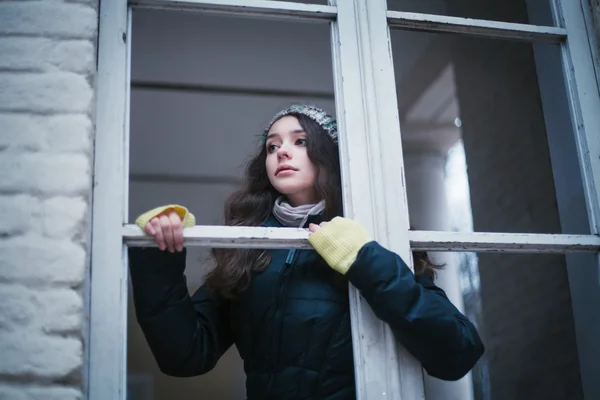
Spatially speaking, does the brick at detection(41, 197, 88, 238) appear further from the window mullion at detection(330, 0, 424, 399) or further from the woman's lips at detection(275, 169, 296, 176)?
the woman's lips at detection(275, 169, 296, 176)

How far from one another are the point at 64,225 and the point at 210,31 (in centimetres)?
241

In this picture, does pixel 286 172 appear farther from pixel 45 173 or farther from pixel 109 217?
pixel 45 173

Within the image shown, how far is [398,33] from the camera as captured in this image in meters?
3.60

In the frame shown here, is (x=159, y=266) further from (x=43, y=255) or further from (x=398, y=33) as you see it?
(x=398, y=33)

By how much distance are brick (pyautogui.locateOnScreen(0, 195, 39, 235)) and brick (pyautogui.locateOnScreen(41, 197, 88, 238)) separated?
0.06 ft

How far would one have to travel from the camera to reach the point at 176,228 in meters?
1.58

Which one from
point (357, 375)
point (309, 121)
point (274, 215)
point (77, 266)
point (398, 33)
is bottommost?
point (357, 375)

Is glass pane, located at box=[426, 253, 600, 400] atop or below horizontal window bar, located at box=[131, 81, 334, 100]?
below

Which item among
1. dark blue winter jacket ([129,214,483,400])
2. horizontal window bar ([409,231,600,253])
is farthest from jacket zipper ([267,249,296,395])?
horizontal window bar ([409,231,600,253])

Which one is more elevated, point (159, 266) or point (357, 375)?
point (159, 266)

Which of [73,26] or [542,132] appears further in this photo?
[542,132]

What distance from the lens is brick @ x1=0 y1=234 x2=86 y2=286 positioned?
1.41 metres

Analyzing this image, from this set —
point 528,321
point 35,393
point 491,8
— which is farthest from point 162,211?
point 528,321

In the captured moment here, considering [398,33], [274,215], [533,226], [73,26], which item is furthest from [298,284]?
[398,33]
